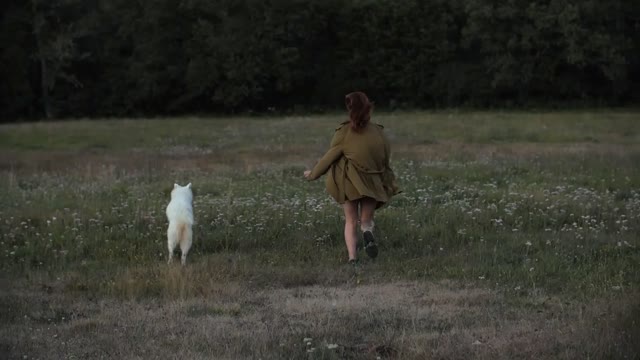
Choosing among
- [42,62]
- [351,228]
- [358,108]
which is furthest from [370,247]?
[42,62]

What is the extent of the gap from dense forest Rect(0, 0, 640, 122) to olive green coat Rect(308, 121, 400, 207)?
50.2 m

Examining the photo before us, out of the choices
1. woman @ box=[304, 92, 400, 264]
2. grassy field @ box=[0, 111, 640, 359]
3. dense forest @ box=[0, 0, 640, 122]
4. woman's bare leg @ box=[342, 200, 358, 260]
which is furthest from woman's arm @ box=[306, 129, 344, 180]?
dense forest @ box=[0, 0, 640, 122]

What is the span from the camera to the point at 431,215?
1221 cm

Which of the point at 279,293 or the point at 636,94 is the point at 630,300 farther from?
the point at 636,94

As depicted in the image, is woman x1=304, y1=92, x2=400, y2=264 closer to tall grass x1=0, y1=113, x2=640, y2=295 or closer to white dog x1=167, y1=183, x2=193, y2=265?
tall grass x1=0, y1=113, x2=640, y2=295

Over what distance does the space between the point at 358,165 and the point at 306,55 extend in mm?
57451

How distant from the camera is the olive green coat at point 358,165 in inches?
397

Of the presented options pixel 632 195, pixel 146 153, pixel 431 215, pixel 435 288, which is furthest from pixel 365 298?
→ pixel 146 153

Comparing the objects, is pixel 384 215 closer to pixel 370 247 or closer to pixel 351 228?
pixel 351 228

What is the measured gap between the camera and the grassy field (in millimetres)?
6246

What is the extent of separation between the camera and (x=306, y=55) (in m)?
66.6

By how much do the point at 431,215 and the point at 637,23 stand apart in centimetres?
5586

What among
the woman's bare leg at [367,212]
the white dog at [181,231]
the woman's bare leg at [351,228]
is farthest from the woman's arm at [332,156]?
the white dog at [181,231]

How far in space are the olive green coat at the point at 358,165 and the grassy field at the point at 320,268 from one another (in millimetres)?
854
